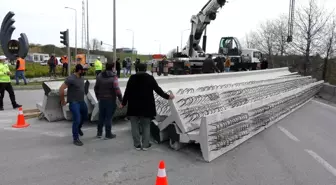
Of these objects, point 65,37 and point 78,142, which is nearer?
point 78,142

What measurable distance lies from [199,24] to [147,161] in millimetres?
20348

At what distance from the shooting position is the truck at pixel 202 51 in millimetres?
22891

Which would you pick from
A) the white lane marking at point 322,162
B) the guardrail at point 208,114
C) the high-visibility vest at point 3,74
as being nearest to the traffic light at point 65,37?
the high-visibility vest at point 3,74

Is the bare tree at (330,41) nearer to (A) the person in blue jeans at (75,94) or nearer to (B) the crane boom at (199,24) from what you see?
(B) the crane boom at (199,24)

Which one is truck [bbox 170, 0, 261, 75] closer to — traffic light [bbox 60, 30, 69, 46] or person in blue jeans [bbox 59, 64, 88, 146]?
traffic light [bbox 60, 30, 69, 46]

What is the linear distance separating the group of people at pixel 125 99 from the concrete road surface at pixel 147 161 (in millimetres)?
339

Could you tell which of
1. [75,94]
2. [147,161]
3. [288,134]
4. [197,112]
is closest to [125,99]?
[75,94]

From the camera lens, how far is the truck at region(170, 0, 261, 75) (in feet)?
75.1

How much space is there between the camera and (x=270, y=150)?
20.0 ft

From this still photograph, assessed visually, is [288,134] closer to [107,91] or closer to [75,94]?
[107,91]

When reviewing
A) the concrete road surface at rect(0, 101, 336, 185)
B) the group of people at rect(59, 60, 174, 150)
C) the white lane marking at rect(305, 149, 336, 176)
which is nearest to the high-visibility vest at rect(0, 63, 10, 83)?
the concrete road surface at rect(0, 101, 336, 185)

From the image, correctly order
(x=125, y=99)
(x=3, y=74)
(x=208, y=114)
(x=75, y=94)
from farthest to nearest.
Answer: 1. (x=3, y=74)
2. (x=208, y=114)
3. (x=75, y=94)
4. (x=125, y=99)

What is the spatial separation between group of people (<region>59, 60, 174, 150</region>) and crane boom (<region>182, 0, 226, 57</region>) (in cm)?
1819

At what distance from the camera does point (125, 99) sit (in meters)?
5.87
